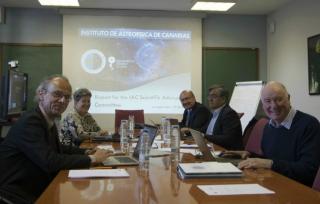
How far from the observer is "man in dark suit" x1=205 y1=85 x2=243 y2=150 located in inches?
132

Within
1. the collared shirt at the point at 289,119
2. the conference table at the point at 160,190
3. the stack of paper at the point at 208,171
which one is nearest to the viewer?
the conference table at the point at 160,190

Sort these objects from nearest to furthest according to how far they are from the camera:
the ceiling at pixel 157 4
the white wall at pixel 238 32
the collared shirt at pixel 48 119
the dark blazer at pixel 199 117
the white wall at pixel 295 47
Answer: the collared shirt at pixel 48 119, the dark blazer at pixel 199 117, the white wall at pixel 295 47, the ceiling at pixel 157 4, the white wall at pixel 238 32

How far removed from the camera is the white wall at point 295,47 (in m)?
5.14

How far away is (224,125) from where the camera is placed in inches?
136

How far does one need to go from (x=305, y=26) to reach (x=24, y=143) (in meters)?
4.62

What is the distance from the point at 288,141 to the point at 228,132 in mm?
1185

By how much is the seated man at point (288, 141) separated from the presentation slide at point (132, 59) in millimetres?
3907

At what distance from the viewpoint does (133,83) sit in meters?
6.28

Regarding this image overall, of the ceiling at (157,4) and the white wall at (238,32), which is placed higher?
the ceiling at (157,4)

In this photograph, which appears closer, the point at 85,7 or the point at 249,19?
the point at 85,7

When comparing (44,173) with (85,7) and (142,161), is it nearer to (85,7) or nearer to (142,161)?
(142,161)

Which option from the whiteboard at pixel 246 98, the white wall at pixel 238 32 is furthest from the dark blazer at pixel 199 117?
the white wall at pixel 238 32

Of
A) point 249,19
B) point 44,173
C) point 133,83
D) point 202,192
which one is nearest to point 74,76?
point 133,83

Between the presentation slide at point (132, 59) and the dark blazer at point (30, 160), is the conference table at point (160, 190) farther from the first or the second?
the presentation slide at point (132, 59)
